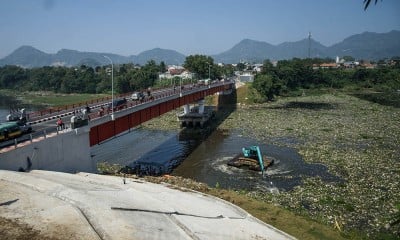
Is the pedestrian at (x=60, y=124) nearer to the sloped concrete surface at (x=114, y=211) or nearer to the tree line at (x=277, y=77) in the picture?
the sloped concrete surface at (x=114, y=211)

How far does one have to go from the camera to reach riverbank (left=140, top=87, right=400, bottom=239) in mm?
30469

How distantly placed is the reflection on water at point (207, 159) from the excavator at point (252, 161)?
2.43ft

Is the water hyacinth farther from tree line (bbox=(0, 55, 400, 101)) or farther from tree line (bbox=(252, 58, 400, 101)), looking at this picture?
tree line (bbox=(252, 58, 400, 101))

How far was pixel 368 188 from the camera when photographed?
3741 centimetres

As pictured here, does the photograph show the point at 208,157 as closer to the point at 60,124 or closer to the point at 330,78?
the point at 60,124

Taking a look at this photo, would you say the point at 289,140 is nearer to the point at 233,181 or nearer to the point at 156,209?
the point at 233,181

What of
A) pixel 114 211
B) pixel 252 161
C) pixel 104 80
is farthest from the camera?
pixel 104 80

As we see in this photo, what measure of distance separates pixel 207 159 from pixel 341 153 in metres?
18.7

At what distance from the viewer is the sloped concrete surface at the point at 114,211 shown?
20.3 m

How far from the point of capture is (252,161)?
4612 cm

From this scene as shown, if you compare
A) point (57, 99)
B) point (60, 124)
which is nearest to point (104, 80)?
point (57, 99)

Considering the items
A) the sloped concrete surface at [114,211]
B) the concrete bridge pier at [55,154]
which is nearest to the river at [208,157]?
the concrete bridge pier at [55,154]

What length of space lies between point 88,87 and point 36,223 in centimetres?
17272

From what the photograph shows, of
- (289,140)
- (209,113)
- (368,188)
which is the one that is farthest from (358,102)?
(368,188)
